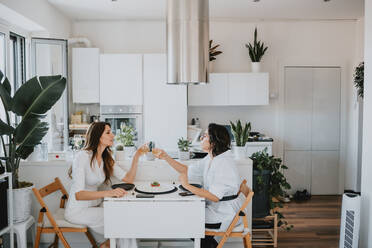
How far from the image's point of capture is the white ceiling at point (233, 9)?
4.53m

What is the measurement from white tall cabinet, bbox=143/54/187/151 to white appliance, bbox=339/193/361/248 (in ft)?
8.60

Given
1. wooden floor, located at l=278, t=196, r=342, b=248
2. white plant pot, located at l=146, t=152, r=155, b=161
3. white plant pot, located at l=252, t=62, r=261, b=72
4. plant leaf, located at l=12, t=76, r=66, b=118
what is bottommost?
wooden floor, located at l=278, t=196, r=342, b=248

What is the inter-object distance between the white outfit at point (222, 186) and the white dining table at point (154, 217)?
179mm

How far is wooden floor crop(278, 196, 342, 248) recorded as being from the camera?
3551 millimetres

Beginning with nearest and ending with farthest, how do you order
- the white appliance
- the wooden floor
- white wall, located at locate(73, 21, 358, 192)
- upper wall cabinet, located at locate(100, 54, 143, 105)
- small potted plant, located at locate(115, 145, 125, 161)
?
1. the white appliance
2. small potted plant, located at locate(115, 145, 125, 161)
3. the wooden floor
4. upper wall cabinet, located at locate(100, 54, 143, 105)
5. white wall, located at locate(73, 21, 358, 192)

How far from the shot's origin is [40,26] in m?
4.28

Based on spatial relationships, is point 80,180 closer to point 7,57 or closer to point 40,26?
point 7,57

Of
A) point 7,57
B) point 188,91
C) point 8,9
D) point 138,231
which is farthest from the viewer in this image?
point 188,91

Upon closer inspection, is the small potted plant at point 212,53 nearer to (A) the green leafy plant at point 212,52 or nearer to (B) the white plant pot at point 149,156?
(A) the green leafy plant at point 212,52

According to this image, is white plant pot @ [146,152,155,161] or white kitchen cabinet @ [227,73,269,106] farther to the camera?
white kitchen cabinet @ [227,73,269,106]

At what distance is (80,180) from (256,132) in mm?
3462

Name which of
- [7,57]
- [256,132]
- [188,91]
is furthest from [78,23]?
[256,132]

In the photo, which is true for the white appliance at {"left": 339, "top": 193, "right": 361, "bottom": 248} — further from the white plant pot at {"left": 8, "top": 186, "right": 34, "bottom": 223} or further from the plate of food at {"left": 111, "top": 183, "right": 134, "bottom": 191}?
the white plant pot at {"left": 8, "top": 186, "right": 34, "bottom": 223}

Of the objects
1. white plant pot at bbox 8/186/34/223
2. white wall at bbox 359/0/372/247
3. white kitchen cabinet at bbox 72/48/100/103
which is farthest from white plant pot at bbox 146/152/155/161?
white kitchen cabinet at bbox 72/48/100/103
